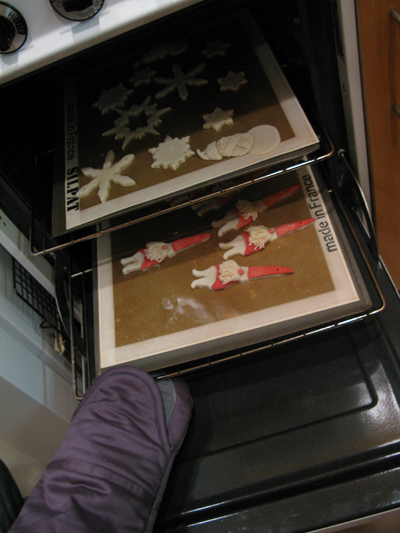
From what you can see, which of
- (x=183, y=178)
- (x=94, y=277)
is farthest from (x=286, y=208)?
(x=94, y=277)

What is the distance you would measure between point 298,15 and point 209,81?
0.77 ft

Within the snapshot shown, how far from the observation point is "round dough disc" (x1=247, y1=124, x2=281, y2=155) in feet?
2.43

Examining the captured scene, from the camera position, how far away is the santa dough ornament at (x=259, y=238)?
84 cm

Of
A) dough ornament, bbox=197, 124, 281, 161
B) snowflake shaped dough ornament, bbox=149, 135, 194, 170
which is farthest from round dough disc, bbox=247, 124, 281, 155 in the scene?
snowflake shaped dough ornament, bbox=149, 135, 194, 170

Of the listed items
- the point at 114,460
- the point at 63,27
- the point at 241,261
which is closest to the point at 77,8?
the point at 63,27

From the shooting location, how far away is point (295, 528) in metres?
0.70

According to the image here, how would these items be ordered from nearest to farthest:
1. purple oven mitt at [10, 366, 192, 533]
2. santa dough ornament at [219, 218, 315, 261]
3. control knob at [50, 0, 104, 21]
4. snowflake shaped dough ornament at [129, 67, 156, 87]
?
1. control knob at [50, 0, 104, 21]
2. purple oven mitt at [10, 366, 192, 533]
3. santa dough ornament at [219, 218, 315, 261]
4. snowflake shaped dough ornament at [129, 67, 156, 87]

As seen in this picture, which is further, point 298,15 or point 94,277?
point 94,277

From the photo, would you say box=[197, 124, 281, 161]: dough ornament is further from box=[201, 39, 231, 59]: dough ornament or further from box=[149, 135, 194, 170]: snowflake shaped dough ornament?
box=[201, 39, 231, 59]: dough ornament

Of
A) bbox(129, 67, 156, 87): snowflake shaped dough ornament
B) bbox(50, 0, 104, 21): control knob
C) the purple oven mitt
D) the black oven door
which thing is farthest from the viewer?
bbox(129, 67, 156, 87): snowflake shaped dough ornament

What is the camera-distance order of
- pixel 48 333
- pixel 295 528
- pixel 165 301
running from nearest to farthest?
pixel 295 528 → pixel 165 301 → pixel 48 333

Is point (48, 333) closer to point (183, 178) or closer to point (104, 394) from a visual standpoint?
point (104, 394)

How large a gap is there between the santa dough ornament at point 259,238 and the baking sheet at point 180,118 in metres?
0.17

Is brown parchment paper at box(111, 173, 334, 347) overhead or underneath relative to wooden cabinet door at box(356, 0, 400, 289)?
underneath
